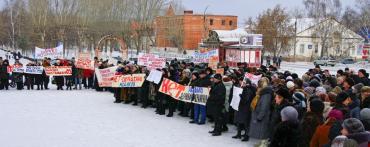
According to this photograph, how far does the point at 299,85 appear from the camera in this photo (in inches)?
440

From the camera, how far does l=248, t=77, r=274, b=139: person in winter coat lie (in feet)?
34.3

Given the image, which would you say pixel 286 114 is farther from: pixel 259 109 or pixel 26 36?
pixel 26 36

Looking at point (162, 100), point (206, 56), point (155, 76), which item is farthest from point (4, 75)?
point (162, 100)

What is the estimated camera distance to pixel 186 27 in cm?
8250

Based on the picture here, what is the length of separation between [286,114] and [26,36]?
68013 millimetres

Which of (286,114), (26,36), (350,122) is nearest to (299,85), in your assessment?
(286,114)

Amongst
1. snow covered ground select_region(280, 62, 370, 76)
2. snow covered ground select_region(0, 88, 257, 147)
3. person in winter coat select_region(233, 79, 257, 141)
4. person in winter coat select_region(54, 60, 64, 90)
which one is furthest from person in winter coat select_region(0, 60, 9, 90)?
snow covered ground select_region(280, 62, 370, 76)

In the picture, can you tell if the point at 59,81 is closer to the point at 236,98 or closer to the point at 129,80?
the point at 129,80

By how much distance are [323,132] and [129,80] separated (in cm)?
1175

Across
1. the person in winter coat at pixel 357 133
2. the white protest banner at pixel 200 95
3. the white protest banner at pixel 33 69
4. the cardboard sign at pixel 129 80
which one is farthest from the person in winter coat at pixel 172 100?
the person in winter coat at pixel 357 133

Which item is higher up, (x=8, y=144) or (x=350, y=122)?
(x=350, y=122)

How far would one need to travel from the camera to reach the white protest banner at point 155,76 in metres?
16.0

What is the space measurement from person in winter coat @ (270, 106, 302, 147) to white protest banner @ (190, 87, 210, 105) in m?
6.89

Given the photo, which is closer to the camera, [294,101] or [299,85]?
[294,101]
